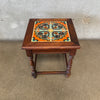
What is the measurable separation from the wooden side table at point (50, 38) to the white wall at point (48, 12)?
1.00 feet

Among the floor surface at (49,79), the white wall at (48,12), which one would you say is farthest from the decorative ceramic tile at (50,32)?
the floor surface at (49,79)

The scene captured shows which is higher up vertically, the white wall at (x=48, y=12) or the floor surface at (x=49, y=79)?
the white wall at (x=48, y=12)

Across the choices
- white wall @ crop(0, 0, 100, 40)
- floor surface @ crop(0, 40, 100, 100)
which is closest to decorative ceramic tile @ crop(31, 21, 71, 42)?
white wall @ crop(0, 0, 100, 40)

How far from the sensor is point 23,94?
1.06m

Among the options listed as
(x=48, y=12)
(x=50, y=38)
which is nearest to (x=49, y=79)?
(x=50, y=38)

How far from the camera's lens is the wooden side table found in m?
0.82

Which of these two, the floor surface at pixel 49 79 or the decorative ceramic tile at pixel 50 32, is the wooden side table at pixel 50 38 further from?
the floor surface at pixel 49 79

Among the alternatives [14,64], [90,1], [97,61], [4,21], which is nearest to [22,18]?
[4,21]

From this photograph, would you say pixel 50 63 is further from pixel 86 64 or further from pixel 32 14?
pixel 32 14

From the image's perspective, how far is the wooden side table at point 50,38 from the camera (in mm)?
821

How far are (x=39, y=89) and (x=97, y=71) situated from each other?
795mm

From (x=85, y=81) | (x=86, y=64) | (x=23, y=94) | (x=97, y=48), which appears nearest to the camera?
(x=23, y=94)

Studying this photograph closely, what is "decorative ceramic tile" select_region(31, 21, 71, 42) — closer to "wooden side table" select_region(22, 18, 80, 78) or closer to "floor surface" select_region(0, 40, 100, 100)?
"wooden side table" select_region(22, 18, 80, 78)

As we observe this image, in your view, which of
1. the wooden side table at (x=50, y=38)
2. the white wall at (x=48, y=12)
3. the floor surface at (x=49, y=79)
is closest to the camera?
the wooden side table at (x=50, y=38)
